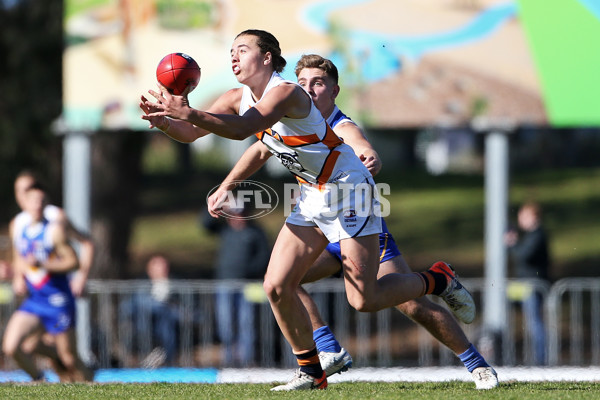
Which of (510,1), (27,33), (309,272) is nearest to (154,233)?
(27,33)

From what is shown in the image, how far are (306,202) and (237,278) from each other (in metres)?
6.03

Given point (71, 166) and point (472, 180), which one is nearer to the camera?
point (71, 166)

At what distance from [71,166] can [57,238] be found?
323 cm

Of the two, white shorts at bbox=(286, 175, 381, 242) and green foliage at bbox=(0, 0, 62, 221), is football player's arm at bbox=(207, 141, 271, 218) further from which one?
green foliage at bbox=(0, 0, 62, 221)

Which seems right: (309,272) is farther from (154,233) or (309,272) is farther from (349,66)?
(154,233)

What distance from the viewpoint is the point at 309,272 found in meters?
6.52

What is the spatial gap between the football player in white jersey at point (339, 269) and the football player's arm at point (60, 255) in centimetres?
341

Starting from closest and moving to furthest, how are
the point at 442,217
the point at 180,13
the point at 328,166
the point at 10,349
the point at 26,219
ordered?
the point at 328,166 < the point at 10,349 < the point at 26,219 < the point at 180,13 < the point at 442,217

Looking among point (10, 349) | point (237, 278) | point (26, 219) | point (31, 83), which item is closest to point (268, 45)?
point (26, 219)

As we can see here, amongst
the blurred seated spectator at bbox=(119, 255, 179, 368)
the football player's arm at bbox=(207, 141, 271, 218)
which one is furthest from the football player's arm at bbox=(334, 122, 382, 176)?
the blurred seated spectator at bbox=(119, 255, 179, 368)

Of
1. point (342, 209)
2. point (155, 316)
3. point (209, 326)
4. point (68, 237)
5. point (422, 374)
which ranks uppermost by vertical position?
point (342, 209)

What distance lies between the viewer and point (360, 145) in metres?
6.56

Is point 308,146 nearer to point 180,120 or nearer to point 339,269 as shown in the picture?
point 180,120

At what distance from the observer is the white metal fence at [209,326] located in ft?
38.1
